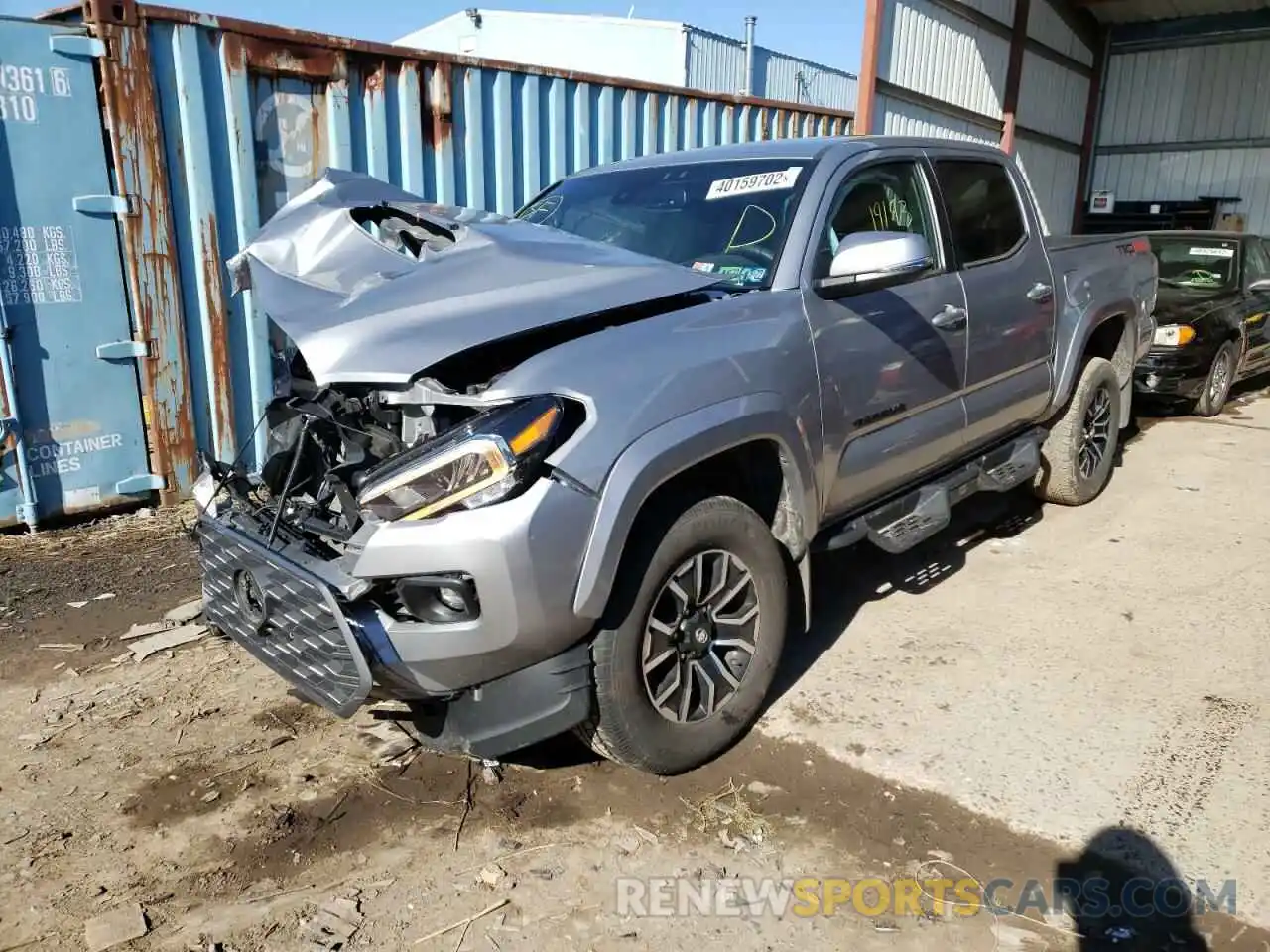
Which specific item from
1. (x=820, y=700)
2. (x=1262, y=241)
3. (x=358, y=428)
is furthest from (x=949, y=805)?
(x=1262, y=241)

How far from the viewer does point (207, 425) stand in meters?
5.98

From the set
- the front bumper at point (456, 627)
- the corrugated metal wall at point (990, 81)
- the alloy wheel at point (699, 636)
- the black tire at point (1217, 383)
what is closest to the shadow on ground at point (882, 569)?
the alloy wheel at point (699, 636)

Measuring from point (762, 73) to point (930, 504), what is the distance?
19348mm

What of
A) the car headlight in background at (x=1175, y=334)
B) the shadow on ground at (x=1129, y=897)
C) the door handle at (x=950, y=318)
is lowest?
the shadow on ground at (x=1129, y=897)

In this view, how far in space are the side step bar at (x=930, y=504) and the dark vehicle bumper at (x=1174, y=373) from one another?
410cm

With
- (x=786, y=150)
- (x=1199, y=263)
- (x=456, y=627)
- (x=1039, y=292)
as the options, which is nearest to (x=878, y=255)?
(x=786, y=150)

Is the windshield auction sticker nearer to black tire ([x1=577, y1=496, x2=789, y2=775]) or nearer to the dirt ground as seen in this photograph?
black tire ([x1=577, y1=496, x2=789, y2=775])

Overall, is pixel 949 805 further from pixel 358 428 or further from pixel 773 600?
pixel 358 428

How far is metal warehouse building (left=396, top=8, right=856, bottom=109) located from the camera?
772 inches

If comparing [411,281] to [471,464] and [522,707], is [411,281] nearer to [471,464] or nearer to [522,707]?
[471,464]

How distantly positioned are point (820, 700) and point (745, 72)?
19641 millimetres

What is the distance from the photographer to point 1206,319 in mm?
8047

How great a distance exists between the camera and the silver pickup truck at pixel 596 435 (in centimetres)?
246

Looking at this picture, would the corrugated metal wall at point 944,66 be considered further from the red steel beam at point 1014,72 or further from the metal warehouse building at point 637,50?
the metal warehouse building at point 637,50
